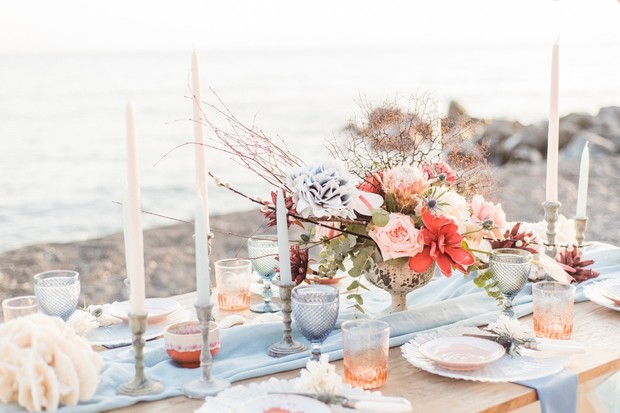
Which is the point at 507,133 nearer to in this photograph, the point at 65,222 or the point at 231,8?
the point at 65,222

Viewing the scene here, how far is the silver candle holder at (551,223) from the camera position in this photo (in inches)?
87.0

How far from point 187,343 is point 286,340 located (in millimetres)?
237

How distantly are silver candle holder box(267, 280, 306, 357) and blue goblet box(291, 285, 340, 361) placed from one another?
19 millimetres

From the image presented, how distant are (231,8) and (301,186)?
20.2m

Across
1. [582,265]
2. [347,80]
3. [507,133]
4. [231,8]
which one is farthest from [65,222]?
[347,80]

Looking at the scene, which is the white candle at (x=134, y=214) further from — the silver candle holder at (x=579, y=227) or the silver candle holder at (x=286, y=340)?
the silver candle holder at (x=579, y=227)

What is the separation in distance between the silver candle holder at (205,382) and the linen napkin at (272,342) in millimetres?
32

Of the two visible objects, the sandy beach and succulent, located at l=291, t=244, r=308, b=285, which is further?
the sandy beach

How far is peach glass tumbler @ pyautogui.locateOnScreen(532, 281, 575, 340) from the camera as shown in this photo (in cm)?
183

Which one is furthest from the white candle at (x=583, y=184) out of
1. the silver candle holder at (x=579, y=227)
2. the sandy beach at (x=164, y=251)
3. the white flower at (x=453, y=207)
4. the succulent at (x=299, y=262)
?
the sandy beach at (x=164, y=251)

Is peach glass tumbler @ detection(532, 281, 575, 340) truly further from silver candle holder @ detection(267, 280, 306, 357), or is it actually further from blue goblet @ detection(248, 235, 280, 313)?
blue goblet @ detection(248, 235, 280, 313)

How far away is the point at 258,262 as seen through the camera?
2.19 m

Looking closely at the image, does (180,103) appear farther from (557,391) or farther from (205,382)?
(557,391)

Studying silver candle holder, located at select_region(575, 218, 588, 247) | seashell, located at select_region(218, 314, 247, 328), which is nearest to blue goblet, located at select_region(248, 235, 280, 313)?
seashell, located at select_region(218, 314, 247, 328)
